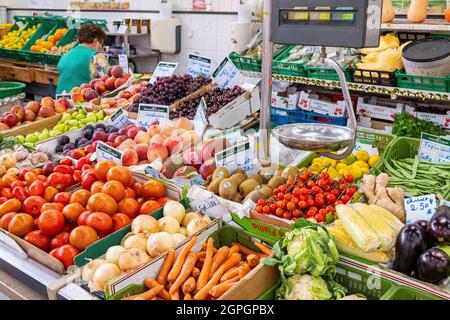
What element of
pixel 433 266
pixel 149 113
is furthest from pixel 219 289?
pixel 149 113

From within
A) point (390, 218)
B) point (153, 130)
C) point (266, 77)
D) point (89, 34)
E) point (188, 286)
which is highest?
point (89, 34)

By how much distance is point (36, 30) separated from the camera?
8.78 m

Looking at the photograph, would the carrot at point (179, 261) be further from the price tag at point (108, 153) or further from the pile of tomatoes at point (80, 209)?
the price tag at point (108, 153)

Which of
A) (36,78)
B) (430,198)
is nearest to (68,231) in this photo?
(430,198)

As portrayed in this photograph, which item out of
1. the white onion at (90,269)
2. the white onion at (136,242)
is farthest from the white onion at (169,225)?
the white onion at (90,269)

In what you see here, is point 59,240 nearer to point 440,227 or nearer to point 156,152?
point 156,152

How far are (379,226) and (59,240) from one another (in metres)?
1.51

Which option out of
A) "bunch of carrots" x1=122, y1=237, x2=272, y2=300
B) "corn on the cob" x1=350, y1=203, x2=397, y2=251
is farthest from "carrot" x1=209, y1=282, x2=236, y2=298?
"corn on the cob" x1=350, y1=203, x2=397, y2=251

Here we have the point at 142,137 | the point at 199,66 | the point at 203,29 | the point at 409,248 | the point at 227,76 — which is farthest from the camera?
the point at 203,29

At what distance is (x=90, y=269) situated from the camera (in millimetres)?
1948

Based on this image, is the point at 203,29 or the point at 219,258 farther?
the point at 203,29

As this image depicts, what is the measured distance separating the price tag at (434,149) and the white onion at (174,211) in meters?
1.57
